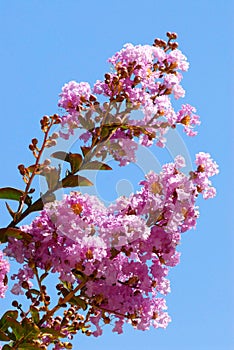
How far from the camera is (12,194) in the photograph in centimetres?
177

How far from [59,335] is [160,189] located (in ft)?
1.76

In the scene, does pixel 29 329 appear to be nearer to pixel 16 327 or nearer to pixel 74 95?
pixel 16 327

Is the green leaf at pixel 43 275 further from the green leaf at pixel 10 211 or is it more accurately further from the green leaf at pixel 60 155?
the green leaf at pixel 60 155

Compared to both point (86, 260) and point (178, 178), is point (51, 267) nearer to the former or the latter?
point (86, 260)

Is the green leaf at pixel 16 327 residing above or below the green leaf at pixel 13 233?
below

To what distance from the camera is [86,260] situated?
5.46ft

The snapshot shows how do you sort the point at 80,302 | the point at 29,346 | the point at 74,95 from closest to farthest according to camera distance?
the point at 29,346 → the point at 80,302 → the point at 74,95

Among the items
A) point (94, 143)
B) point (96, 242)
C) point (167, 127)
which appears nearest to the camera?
point (96, 242)

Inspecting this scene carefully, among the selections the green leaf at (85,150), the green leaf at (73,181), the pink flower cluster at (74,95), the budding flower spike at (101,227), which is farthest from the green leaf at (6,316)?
the pink flower cluster at (74,95)

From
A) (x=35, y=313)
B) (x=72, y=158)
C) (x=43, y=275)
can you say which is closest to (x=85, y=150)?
(x=72, y=158)

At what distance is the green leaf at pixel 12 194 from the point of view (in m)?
1.74

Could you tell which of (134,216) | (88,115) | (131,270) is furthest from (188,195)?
(88,115)

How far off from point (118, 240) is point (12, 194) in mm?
381

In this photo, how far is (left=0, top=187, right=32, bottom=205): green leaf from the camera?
1736 millimetres
